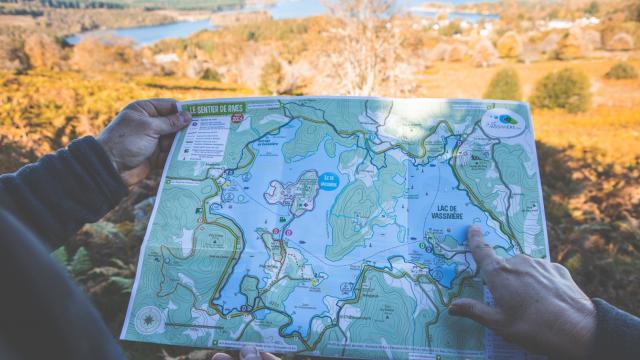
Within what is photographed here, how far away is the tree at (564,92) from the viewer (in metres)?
14.2

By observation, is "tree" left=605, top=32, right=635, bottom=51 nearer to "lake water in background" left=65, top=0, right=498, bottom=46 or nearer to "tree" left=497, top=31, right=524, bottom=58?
"tree" left=497, top=31, right=524, bottom=58

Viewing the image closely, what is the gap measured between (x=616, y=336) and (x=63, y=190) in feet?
8.84

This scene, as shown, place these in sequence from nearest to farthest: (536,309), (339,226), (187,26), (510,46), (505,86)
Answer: (536,309)
(339,226)
(505,86)
(187,26)
(510,46)

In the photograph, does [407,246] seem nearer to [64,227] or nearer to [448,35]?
[64,227]

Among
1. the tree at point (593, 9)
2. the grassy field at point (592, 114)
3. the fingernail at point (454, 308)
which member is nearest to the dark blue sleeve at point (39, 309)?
the fingernail at point (454, 308)

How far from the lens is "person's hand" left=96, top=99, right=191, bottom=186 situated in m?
2.14

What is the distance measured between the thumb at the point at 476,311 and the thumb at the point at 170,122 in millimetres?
1975

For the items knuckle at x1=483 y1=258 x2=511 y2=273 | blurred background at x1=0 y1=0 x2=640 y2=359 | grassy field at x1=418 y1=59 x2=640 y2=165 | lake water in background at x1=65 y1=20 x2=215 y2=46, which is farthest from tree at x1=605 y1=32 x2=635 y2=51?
knuckle at x1=483 y1=258 x2=511 y2=273

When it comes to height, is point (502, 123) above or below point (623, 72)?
below

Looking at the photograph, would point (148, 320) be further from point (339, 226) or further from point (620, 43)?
point (620, 43)

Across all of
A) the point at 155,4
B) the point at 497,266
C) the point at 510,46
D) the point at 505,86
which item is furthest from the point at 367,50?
the point at 510,46

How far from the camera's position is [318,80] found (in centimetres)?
1390

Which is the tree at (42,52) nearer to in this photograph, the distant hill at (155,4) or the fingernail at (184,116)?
the distant hill at (155,4)

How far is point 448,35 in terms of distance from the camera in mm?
44188
